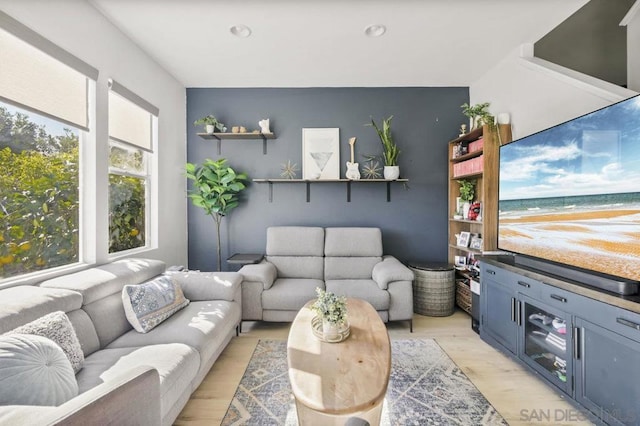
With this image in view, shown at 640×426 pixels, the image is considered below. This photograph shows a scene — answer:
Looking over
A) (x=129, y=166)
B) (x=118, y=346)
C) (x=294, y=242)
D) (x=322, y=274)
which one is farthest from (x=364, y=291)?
(x=129, y=166)

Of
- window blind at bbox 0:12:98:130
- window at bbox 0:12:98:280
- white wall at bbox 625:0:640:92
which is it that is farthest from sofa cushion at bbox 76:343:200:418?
white wall at bbox 625:0:640:92

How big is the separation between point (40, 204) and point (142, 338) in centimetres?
115

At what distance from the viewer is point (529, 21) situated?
221 cm

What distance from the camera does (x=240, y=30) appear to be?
2.33 metres

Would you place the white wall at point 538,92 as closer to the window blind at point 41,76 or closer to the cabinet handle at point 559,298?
the cabinet handle at point 559,298

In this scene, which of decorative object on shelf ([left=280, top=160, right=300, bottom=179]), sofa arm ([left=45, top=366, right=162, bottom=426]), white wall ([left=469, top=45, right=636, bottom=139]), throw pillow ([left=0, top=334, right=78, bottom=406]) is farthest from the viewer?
decorative object on shelf ([left=280, top=160, right=300, bottom=179])

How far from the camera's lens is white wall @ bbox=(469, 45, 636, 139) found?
77.2 inches

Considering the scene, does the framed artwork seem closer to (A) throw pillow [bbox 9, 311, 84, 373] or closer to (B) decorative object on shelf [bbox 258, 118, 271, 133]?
(B) decorative object on shelf [bbox 258, 118, 271, 133]

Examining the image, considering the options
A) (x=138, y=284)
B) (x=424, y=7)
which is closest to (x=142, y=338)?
(x=138, y=284)

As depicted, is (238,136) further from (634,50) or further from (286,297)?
(634,50)

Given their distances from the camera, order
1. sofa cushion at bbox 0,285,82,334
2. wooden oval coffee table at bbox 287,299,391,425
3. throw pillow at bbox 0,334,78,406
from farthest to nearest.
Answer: sofa cushion at bbox 0,285,82,334
wooden oval coffee table at bbox 287,299,391,425
throw pillow at bbox 0,334,78,406

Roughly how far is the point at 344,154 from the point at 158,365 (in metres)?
2.87

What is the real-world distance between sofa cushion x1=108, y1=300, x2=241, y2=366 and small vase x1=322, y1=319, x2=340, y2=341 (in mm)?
794

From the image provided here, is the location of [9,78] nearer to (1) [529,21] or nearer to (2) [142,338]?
(2) [142,338]
